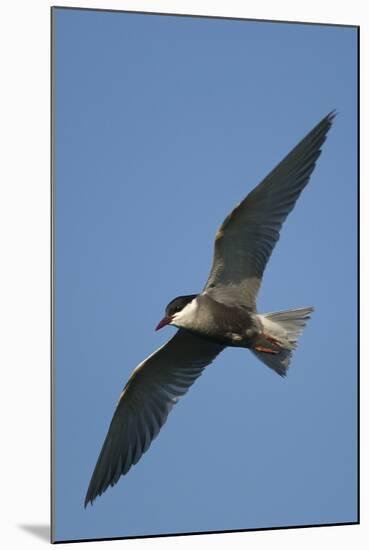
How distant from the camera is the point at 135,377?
506 cm

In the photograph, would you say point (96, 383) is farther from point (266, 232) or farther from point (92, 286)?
point (266, 232)

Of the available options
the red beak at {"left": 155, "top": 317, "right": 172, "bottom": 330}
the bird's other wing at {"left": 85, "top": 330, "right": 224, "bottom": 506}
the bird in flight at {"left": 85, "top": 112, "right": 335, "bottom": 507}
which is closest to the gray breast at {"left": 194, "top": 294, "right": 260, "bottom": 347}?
the bird in flight at {"left": 85, "top": 112, "right": 335, "bottom": 507}

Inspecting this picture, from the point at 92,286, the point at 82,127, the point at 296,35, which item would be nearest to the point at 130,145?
the point at 82,127

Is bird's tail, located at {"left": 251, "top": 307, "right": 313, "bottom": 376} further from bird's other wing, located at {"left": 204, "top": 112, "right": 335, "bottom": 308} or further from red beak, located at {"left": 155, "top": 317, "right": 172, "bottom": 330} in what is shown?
red beak, located at {"left": 155, "top": 317, "right": 172, "bottom": 330}

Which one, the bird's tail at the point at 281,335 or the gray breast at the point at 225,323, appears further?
the bird's tail at the point at 281,335

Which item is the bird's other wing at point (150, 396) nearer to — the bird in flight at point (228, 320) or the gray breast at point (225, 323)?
the bird in flight at point (228, 320)

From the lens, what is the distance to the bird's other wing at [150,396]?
5039 mm

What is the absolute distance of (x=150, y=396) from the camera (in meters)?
5.20

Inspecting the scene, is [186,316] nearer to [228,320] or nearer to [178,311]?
[178,311]

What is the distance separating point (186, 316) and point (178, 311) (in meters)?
0.04

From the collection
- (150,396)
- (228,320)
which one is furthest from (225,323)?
(150,396)

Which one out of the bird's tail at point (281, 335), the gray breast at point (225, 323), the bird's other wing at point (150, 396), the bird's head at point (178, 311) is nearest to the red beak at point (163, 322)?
the bird's head at point (178, 311)

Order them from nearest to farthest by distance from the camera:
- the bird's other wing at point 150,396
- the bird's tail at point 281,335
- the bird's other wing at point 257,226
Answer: the bird's other wing at point 257,226 < the bird's tail at point 281,335 < the bird's other wing at point 150,396

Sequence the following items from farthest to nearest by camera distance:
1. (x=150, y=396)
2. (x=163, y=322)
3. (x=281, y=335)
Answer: (x=150, y=396), (x=281, y=335), (x=163, y=322)
